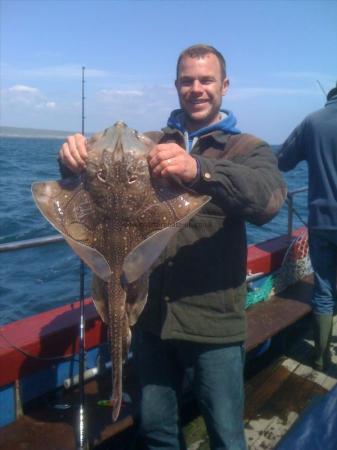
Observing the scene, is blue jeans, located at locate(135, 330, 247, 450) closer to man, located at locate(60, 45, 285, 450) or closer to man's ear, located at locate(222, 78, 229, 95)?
man, located at locate(60, 45, 285, 450)

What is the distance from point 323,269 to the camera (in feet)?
15.1

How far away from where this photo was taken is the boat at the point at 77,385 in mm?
3170

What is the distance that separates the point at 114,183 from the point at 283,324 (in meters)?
3.27

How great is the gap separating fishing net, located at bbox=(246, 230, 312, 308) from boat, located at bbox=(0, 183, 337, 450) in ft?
1.32

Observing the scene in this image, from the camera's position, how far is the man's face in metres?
2.77

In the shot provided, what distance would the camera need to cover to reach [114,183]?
2363 mm

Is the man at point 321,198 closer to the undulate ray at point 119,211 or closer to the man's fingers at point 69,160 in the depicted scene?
the undulate ray at point 119,211

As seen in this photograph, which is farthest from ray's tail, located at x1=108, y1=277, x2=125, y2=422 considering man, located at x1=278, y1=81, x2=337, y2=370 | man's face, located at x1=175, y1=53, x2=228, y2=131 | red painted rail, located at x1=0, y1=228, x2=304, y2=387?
man, located at x1=278, y1=81, x2=337, y2=370

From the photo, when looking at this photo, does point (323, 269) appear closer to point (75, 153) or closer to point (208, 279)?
point (208, 279)

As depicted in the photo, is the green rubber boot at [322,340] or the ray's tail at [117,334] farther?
the green rubber boot at [322,340]

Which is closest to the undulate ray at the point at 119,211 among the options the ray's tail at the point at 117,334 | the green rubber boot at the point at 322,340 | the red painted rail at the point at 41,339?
the ray's tail at the point at 117,334

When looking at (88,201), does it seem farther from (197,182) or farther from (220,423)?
(220,423)

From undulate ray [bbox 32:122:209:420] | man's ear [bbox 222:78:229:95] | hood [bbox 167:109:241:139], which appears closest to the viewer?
undulate ray [bbox 32:122:209:420]

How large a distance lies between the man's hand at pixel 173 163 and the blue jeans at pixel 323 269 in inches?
107
